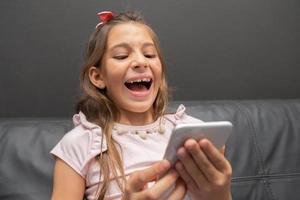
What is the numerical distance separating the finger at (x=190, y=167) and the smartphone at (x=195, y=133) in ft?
0.05

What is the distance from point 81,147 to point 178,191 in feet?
1.13

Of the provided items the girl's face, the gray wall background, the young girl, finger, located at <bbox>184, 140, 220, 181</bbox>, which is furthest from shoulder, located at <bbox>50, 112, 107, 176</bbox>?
the gray wall background

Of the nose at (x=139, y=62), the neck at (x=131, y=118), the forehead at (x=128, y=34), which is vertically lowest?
the neck at (x=131, y=118)

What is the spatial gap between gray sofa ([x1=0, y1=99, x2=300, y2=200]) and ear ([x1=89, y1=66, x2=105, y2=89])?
284 millimetres

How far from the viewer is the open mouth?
1086 mm

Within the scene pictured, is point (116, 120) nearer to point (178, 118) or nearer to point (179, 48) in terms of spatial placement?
point (178, 118)

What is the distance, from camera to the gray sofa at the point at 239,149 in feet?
3.98

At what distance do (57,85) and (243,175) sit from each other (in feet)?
2.71

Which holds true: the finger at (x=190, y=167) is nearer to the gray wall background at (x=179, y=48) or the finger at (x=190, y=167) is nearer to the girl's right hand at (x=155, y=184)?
the girl's right hand at (x=155, y=184)

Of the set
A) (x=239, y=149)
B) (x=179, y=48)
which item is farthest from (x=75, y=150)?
(x=179, y=48)

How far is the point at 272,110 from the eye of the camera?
1526mm

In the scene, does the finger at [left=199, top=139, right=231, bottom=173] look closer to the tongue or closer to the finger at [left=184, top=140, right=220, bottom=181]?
the finger at [left=184, top=140, right=220, bottom=181]

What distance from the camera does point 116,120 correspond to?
1.14 meters

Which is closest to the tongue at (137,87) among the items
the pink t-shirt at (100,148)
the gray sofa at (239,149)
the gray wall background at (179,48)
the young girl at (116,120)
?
the young girl at (116,120)
